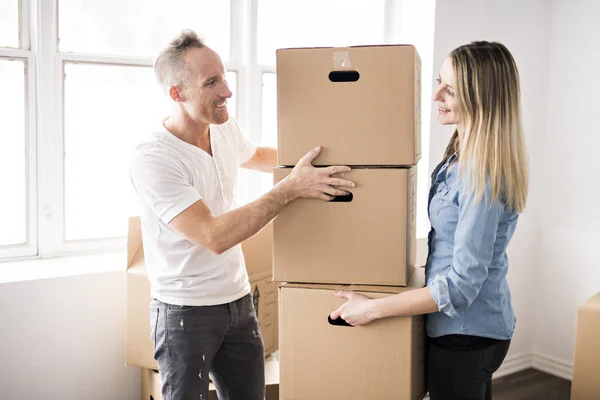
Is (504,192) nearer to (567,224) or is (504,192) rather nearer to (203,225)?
(203,225)

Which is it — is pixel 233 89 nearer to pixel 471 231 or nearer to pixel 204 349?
pixel 204 349

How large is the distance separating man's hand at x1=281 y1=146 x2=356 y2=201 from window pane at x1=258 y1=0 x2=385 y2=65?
54.4 inches

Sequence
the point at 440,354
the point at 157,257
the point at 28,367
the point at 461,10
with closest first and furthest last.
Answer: the point at 440,354 → the point at 157,257 → the point at 28,367 → the point at 461,10

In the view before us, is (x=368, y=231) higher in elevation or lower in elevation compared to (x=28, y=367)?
higher

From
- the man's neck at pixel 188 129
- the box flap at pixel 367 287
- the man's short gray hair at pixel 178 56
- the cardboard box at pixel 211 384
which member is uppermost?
the man's short gray hair at pixel 178 56

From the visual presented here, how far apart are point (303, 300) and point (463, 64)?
637 millimetres

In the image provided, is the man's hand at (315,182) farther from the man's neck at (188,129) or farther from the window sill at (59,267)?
the window sill at (59,267)

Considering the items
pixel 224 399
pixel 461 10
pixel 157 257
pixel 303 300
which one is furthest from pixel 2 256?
pixel 461 10

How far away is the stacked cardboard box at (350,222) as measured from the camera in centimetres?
145

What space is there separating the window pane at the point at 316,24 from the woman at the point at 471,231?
1.38 m

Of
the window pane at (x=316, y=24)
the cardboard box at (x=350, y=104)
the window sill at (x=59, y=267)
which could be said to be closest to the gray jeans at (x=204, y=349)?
the cardboard box at (x=350, y=104)

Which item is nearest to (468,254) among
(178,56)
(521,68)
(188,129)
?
(188,129)

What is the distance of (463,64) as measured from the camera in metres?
1.44

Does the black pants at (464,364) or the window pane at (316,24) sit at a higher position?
the window pane at (316,24)
